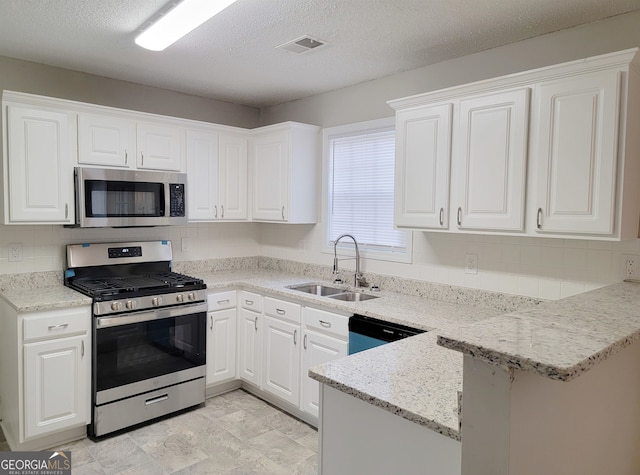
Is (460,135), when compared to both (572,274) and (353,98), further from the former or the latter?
(353,98)

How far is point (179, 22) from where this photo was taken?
7.73 ft

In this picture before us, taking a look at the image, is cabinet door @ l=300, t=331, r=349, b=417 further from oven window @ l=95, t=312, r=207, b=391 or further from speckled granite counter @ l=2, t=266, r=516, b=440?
oven window @ l=95, t=312, r=207, b=391

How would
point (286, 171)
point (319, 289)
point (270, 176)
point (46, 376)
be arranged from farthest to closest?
point (270, 176)
point (286, 171)
point (319, 289)
point (46, 376)

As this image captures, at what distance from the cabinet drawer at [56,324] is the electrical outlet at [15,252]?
727 mm

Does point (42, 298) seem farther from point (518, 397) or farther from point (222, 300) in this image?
point (518, 397)

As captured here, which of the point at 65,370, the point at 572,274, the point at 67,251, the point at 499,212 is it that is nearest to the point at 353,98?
the point at 499,212

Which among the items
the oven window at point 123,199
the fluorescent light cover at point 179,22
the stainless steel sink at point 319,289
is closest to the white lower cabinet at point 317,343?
the stainless steel sink at point 319,289

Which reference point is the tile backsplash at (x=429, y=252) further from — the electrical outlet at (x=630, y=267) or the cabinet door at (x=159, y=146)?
the cabinet door at (x=159, y=146)

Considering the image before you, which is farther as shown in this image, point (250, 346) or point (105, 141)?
point (250, 346)

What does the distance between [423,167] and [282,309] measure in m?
1.44

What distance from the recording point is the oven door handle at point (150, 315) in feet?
9.54

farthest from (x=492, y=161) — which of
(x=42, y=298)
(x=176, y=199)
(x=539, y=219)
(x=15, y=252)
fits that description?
(x=15, y=252)

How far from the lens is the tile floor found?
2662 millimetres

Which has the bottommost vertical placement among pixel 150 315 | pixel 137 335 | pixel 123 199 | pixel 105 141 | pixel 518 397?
pixel 137 335
